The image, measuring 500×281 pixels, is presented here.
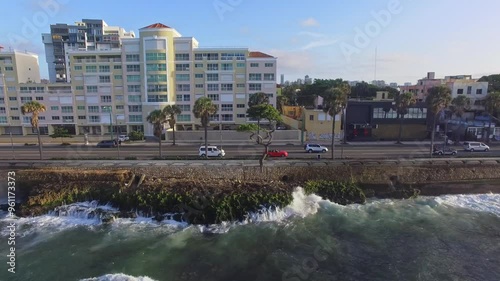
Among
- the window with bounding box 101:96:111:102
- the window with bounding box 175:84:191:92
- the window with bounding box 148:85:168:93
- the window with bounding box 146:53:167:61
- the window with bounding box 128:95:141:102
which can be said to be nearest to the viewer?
the window with bounding box 146:53:167:61

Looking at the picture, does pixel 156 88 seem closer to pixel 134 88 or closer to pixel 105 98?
pixel 134 88

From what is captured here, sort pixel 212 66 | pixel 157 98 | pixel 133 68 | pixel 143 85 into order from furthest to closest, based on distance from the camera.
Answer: pixel 212 66
pixel 133 68
pixel 143 85
pixel 157 98

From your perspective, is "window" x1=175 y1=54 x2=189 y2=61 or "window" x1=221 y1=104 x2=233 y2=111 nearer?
"window" x1=175 y1=54 x2=189 y2=61

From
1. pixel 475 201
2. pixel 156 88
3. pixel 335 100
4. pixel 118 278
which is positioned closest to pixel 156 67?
pixel 156 88

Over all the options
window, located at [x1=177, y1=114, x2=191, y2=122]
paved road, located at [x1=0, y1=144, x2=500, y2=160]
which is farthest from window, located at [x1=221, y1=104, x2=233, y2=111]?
paved road, located at [x1=0, y1=144, x2=500, y2=160]

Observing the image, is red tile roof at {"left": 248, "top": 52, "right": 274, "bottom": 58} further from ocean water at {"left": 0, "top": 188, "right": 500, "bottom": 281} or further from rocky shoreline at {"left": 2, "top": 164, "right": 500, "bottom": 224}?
ocean water at {"left": 0, "top": 188, "right": 500, "bottom": 281}

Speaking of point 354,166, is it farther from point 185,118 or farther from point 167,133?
point 185,118

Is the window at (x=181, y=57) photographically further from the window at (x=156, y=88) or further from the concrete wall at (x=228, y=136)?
the concrete wall at (x=228, y=136)
